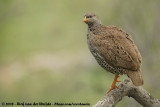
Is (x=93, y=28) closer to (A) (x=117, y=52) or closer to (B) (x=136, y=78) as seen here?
(A) (x=117, y=52)

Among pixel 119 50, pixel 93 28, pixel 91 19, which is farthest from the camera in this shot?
pixel 91 19

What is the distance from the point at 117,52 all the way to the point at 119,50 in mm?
47

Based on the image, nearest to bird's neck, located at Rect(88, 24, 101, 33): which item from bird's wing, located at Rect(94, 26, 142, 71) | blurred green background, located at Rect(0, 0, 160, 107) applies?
bird's wing, located at Rect(94, 26, 142, 71)

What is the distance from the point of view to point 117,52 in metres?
6.48

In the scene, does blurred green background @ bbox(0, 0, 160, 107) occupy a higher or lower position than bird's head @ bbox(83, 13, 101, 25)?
lower

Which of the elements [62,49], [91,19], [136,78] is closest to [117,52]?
[136,78]

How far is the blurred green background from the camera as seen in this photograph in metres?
11.0

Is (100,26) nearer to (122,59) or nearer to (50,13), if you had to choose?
(122,59)

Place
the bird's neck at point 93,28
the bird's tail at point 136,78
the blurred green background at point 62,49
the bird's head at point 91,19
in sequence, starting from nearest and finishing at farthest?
1. the bird's tail at point 136,78
2. the bird's neck at point 93,28
3. the bird's head at point 91,19
4. the blurred green background at point 62,49

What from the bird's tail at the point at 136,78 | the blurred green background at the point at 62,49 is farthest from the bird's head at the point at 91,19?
the blurred green background at the point at 62,49

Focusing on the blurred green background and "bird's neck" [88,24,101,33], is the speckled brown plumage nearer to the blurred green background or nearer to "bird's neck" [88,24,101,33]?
"bird's neck" [88,24,101,33]

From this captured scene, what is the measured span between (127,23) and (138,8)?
66cm

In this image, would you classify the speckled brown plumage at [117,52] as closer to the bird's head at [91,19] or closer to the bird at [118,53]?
the bird at [118,53]

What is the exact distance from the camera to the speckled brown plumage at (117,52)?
255 inches
